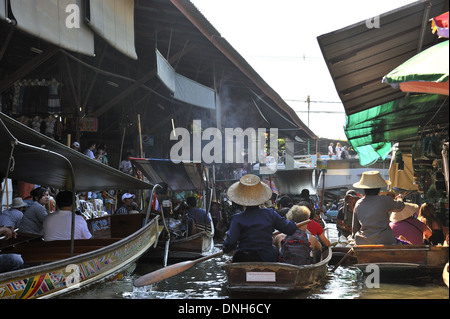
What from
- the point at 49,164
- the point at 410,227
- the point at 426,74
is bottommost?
the point at 410,227

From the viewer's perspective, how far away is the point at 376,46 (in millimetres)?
6641

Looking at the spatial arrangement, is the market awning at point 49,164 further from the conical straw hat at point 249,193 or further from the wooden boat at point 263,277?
the wooden boat at point 263,277

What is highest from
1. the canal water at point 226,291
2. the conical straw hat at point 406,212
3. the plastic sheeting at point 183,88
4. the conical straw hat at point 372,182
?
the plastic sheeting at point 183,88

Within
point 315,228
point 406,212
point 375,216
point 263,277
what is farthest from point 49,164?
point 406,212

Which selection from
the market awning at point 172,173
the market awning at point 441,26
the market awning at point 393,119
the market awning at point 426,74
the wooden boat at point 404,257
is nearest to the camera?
the market awning at point 426,74

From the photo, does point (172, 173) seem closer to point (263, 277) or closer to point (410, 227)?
point (410, 227)

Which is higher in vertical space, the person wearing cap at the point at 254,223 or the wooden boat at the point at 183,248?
the person wearing cap at the point at 254,223

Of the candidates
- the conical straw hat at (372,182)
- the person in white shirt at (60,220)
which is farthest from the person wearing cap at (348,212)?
the person in white shirt at (60,220)

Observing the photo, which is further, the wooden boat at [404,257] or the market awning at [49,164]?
the wooden boat at [404,257]

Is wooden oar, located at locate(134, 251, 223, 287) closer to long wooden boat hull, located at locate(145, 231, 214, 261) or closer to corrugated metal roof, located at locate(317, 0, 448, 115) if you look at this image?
corrugated metal roof, located at locate(317, 0, 448, 115)

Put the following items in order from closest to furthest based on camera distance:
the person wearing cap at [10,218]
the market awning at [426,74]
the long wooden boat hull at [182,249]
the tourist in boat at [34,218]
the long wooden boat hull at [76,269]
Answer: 1. the market awning at [426,74]
2. the long wooden boat hull at [76,269]
3. the person wearing cap at [10,218]
4. the tourist in boat at [34,218]
5. the long wooden boat hull at [182,249]

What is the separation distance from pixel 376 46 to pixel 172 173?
6.14 metres

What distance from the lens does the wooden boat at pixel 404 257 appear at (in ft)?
22.6
